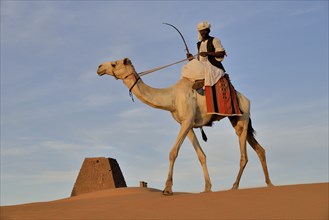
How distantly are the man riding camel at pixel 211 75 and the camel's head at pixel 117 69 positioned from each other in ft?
4.18

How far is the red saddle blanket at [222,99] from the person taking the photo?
41.9 feet

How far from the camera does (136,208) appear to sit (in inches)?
395

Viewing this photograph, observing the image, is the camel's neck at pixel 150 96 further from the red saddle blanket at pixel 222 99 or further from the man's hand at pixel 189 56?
the man's hand at pixel 189 56

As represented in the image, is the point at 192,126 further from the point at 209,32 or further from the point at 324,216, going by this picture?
the point at 324,216

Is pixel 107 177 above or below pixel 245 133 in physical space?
above

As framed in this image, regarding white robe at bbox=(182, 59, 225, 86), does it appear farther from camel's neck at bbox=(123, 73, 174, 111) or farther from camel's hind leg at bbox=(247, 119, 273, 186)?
camel's hind leg at bbox=(247, 119, 273, 186)

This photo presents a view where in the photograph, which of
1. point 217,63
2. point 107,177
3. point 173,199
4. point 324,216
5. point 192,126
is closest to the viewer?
point 324,216

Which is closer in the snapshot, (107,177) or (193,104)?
(193,104)

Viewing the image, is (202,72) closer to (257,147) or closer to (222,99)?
(222,99)

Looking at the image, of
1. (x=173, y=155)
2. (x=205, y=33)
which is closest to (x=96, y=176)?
(x=205, y=33)

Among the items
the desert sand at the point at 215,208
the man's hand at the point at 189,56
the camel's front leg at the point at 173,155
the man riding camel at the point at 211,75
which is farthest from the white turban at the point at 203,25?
the desert sand at the point at 215,208

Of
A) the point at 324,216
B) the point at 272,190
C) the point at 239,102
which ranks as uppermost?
the point at 239,102

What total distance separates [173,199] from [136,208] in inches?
41.1

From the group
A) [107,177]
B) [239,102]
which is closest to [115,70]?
[239,102]
